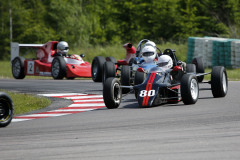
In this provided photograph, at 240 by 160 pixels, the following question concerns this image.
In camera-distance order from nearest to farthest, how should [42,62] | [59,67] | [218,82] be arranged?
1. [218,82]
2. [59,67]
3. [42,62]

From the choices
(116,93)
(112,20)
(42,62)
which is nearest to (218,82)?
(116,93)

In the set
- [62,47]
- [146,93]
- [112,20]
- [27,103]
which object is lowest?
[27,103]

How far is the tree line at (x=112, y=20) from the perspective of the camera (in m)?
48.6

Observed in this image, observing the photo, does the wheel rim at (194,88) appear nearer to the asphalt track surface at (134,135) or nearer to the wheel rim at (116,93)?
the asphalt track surface at (134,135)

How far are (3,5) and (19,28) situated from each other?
3645 millimetres

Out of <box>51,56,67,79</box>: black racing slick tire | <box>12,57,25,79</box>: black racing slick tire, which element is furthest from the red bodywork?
<box>51,56,67,79</box>: black racing slick tire

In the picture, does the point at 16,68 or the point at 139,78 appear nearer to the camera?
the point at 139,78

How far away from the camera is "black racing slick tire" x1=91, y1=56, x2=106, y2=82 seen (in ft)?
63.1

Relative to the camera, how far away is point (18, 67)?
23.2 meters

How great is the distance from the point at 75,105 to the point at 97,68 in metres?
6.86

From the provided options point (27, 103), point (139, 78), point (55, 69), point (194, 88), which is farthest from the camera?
point (55, 69)

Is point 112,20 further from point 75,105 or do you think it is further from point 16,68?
point 75,105

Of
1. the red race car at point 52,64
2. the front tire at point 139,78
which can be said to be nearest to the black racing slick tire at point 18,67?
the red race car at point 52,64

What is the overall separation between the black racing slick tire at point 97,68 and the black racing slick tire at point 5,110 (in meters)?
10.1
